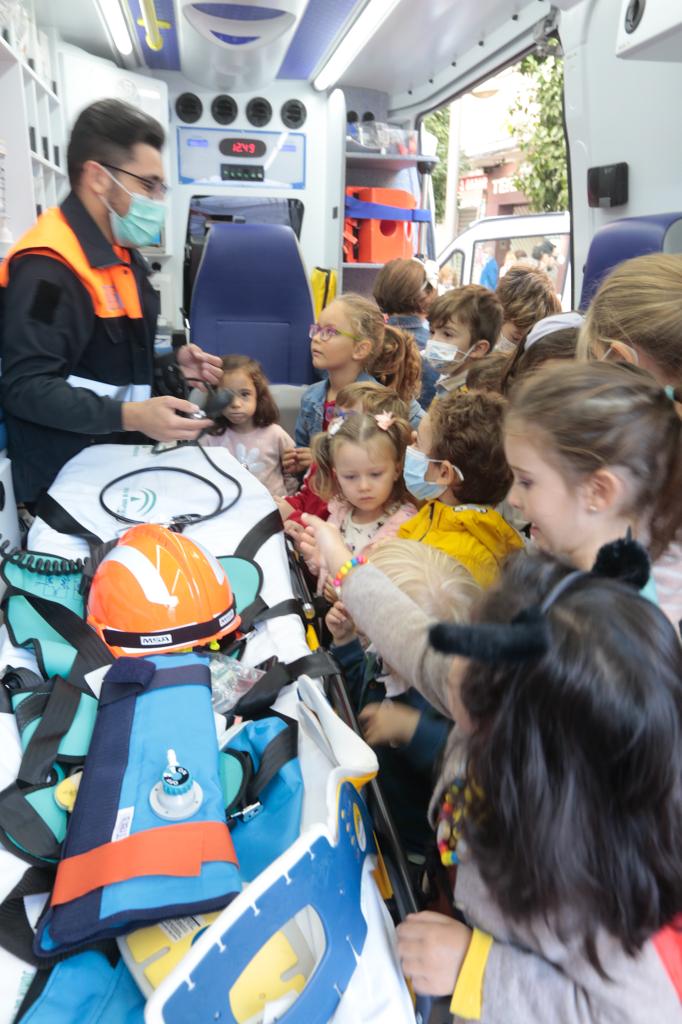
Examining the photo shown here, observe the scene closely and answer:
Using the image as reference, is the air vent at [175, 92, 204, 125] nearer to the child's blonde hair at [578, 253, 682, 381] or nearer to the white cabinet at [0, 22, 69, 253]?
the white cabinet at [0, 22, 69, 253]

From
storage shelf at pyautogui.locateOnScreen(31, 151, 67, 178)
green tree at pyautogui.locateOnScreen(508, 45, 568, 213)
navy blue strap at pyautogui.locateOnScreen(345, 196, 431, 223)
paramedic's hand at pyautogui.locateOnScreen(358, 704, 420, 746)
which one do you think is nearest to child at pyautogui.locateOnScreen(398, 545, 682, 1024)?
paramedic's hand at pyautogui.locateOnScreen(358, 704, 420, 746)

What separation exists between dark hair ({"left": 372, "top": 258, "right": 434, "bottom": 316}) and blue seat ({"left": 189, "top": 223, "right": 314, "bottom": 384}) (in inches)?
16.3

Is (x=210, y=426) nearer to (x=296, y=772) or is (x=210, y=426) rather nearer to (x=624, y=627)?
(x=296, y=772)

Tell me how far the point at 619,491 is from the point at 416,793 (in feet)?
2.32

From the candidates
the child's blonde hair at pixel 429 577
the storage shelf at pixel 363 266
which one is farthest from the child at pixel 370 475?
the storage shelf at pixel 363 266

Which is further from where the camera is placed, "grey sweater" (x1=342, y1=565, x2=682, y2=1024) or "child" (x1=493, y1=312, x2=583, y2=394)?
"child" (x1=493, y1=312, x2=583, y2=394)

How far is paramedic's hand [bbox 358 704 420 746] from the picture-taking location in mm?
1263

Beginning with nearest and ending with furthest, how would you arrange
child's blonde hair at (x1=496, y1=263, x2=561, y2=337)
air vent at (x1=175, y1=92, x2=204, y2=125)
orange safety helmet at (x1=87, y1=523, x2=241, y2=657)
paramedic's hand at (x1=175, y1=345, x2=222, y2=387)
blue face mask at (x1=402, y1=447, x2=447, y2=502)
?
orange safety helmet at (x1=87, y1=523, x2=241, y2=657), blue face mask at (x1=402, y1=447, x2=447, y2=502), paramedic's hand at (x1=175, y1=345, x2=222, y2=387), child's blonde hair at (x1=496, y1=263, x2=561, y2=337), air vent at (x1=175, y1=92, x2=204, y2=125)

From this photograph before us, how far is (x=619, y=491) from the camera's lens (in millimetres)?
1153

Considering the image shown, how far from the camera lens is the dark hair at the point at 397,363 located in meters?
3.11

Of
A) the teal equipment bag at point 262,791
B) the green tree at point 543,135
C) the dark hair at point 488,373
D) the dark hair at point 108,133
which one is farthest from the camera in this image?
the green tree at point 543,135

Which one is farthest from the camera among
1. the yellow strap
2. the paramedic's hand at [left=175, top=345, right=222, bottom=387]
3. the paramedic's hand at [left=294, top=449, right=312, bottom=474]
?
the paramedic's hand at [left=294, top=449, right=312, bottom=474]

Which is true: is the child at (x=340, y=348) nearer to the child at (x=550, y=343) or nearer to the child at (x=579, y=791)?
the child at (x=550, y=343)

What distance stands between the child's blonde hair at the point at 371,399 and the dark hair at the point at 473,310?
1.81 feet
